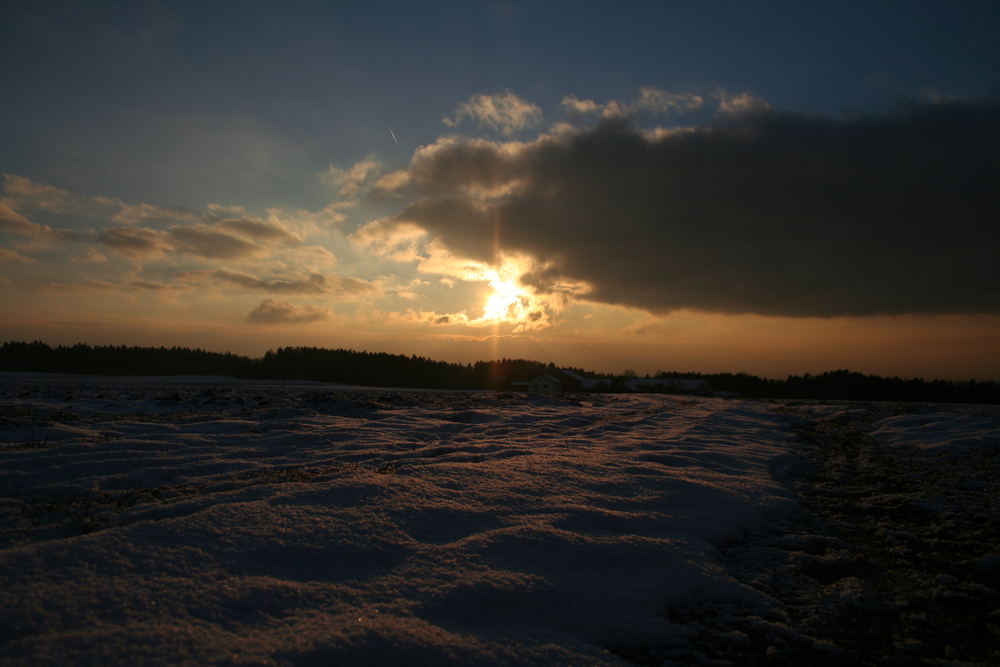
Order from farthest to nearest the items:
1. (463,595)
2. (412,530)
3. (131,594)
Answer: (412,530)
(463,595)
(131,594)

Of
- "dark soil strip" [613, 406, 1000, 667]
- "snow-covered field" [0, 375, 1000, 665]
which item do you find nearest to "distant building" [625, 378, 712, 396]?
"snow-covered field" [0, 375, 1000, 665]

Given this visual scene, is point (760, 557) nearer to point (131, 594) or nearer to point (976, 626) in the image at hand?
point (976, 626)

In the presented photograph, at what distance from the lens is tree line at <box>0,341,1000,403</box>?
1211 inches

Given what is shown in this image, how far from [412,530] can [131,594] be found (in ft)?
5.01

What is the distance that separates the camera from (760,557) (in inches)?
129

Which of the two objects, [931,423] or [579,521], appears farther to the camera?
[931,423]

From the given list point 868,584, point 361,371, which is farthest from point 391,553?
point 361,371

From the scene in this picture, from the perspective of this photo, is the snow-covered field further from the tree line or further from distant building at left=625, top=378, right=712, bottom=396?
distant building at left=625, top=378, right=712, bottom=396

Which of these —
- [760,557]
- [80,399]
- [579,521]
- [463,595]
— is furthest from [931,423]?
→ [80,399]

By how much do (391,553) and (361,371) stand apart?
121 ft

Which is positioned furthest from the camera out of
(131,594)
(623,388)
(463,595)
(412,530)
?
(623,388)

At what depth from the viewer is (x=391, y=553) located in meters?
2.87

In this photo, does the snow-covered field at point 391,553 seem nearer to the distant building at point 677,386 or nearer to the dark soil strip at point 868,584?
the dark soil strip at point 868,584

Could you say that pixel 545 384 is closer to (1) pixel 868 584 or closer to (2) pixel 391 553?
(1) pixel 868 584
